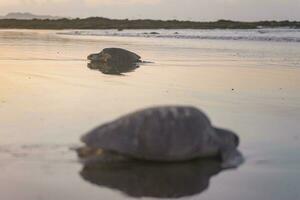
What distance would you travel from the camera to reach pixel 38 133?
283 inches

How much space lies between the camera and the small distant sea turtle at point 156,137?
5.95 meters

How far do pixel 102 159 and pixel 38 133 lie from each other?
1.48 m

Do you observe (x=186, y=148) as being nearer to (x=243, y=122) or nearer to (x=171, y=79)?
(x=243, y=122)

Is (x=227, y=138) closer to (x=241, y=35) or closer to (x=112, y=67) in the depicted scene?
(x=112, y=67)

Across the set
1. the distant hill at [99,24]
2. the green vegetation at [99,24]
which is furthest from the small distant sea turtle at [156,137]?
the green vegetation at [99,24]

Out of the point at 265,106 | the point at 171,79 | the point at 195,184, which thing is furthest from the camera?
the point at 171,79

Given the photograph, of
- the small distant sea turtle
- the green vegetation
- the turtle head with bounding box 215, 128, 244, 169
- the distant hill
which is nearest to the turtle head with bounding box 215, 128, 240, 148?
the turtle head with bounding box 215, 128, 244, 169

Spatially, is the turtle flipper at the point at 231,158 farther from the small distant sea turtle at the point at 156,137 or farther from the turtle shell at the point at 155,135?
A: the turtle shell at the point at 155,135

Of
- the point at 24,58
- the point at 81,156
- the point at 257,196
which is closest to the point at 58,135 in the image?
the point at 81,156

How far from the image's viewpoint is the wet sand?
531cm

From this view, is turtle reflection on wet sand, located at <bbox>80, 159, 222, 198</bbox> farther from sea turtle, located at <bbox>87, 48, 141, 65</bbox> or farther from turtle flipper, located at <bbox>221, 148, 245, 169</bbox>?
sea turtle, located at <bbox>87, 48, 141, 65</bbox>

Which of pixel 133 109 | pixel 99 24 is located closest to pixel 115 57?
pixel 133 109

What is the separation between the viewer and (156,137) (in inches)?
235

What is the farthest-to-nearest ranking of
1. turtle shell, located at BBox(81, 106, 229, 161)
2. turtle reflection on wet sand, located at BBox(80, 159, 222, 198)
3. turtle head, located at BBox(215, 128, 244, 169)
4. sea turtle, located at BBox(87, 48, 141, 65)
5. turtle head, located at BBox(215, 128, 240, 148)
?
sea turtle, located at BBox(87, 48, 141, 65), turtle head, located at BBox(215, 128, 240, 148), turtle head, located at BBox(215, 128, 244, 169), turtle shell, located at BBox(81, 106, 229, 161), turtle reflection on wet sand, located at BBox(80, 159, 222, 198)
